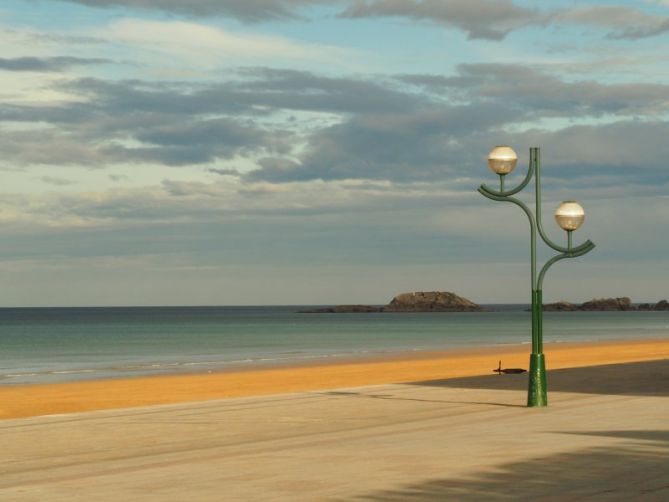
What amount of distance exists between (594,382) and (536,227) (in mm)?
6958

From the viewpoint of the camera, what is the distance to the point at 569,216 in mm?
19750

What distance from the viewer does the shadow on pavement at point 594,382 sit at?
76.9 ft

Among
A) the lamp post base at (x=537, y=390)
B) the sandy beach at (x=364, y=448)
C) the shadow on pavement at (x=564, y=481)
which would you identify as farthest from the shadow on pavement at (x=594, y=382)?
the shadow on pavement at (x=564, y=481)

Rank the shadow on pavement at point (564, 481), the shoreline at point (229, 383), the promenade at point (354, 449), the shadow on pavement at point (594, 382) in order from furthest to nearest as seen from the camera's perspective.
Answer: the shoreline at point (229, 383)
the shadow on pavement at point (594, 382)
the promenade at point (354, 449)
the shadow on pavement at point (564, 481)

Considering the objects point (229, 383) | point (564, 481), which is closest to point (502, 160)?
point (564, 481)

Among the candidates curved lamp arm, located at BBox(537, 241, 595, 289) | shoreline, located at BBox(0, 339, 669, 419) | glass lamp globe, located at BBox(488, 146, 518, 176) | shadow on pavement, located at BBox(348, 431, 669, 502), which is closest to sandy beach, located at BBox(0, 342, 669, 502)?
shadow on pavement, located at BBox(348, 431, 669, 502)

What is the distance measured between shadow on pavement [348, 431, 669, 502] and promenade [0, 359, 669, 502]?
0.02 meters

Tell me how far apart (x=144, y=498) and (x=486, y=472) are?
3.21 m

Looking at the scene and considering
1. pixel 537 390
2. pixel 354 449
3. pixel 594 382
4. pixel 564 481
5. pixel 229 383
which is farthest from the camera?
pixel 229 383

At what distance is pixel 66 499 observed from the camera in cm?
1062

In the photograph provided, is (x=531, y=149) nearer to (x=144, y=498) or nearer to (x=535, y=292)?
(x=535, y=292)

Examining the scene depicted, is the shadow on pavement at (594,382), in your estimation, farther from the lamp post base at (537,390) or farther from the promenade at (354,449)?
the lamp post base at (537,390)

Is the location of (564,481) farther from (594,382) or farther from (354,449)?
(594,382)

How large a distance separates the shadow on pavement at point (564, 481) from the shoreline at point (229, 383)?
584 inches
